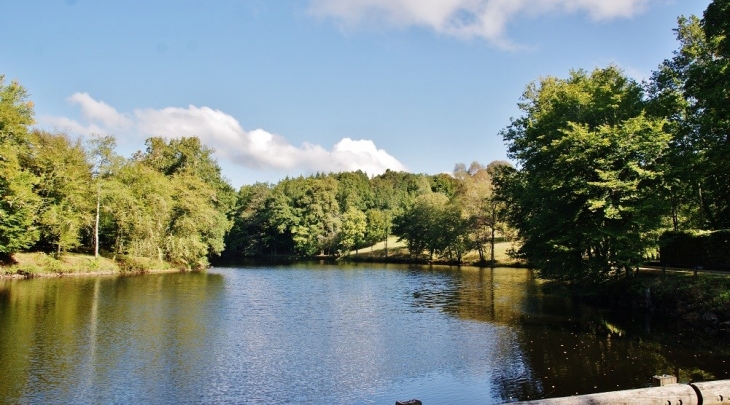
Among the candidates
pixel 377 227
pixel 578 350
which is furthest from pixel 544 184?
pixel 377 227

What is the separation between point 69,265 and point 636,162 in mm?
50528

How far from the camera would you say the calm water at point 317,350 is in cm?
1489

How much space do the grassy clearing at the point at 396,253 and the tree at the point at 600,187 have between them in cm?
4347

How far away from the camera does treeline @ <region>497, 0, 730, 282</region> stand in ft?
89.4

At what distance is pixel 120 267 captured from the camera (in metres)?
53.5

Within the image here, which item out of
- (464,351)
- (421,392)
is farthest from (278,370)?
(464,351)

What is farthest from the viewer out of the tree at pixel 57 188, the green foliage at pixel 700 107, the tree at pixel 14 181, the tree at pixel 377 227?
the tree at pixel 377 227

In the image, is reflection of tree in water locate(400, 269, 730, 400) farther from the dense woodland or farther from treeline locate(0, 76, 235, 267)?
treeline locate(0, 76, 235, 267)

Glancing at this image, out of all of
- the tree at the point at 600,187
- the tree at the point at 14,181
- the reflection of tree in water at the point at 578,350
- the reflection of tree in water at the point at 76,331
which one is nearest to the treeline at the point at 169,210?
the tree at the point at 14,181

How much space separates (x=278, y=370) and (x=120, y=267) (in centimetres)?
4356

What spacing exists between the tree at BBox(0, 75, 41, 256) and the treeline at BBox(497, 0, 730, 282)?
42.8 meters

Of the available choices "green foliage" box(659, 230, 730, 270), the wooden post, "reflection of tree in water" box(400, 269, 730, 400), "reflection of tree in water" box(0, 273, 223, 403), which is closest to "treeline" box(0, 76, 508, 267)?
"reflection of tree in water" box(0, 273, 223, 403)

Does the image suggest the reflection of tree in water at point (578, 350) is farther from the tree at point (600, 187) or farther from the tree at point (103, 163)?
the tree at point (103, 163)

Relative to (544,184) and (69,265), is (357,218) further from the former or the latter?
(544,184)
